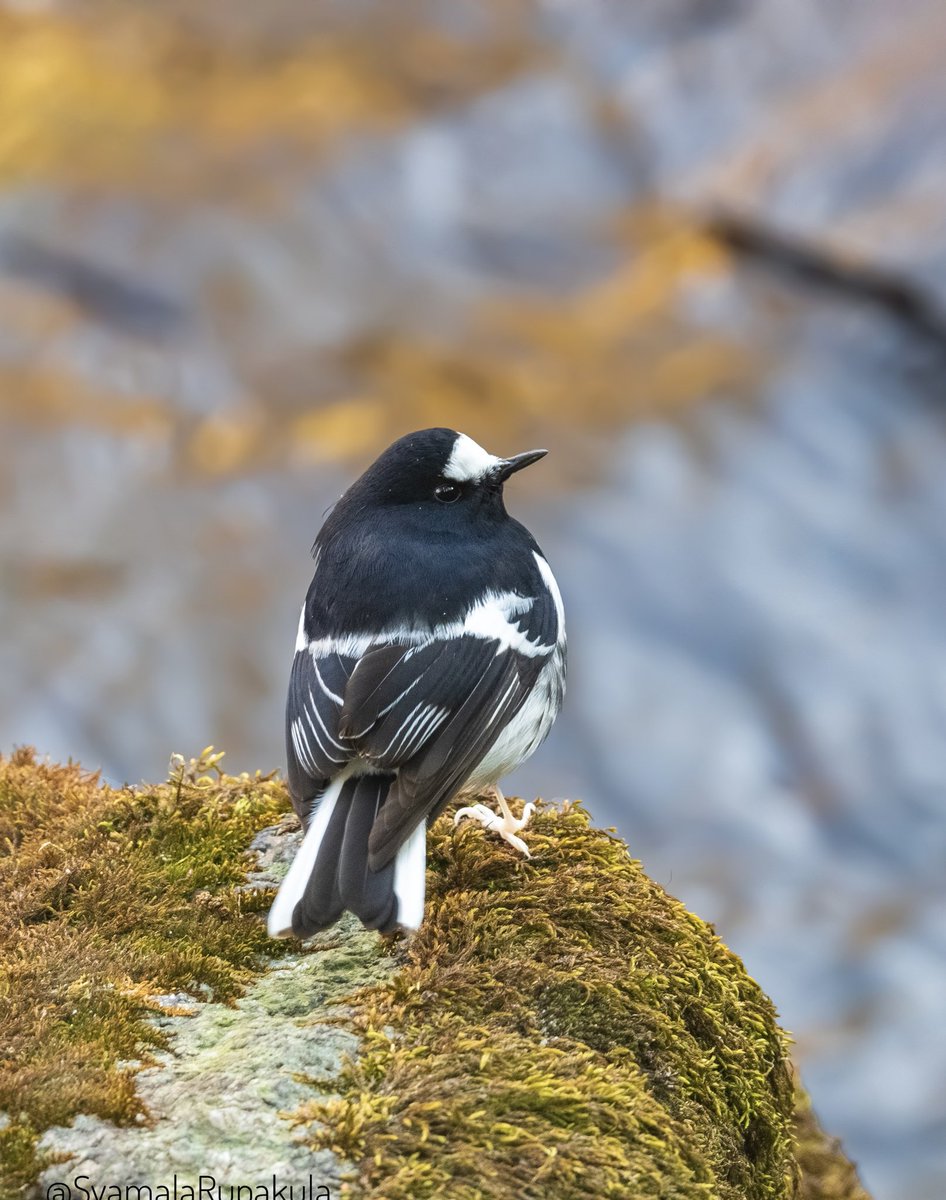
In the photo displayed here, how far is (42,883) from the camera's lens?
10.6 ft

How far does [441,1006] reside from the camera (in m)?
2.82

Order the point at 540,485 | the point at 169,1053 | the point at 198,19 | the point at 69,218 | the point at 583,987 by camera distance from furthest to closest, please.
A: the point at 198,19 < the point at 69,218 < the point at 540,485 < the point at 583,987 < the point at 169,1053

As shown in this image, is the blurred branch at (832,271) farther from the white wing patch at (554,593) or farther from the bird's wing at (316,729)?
the bird's wing at (316,729)

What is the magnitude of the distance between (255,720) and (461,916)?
6.53 meters

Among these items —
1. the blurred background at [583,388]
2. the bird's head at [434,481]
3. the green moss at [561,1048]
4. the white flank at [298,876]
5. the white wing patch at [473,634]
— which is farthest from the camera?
the blurred background at [583,388]

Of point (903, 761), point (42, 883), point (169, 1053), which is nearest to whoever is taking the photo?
point (169, 1053)

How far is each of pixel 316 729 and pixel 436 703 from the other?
0.29 meters

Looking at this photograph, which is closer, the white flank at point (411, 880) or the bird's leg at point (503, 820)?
the white flank at point (411, 880)

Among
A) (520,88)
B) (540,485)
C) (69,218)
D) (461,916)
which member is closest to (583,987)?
(461,916)

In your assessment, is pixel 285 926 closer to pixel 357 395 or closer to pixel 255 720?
pixel 255 720

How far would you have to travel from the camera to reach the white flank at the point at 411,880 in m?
2.77

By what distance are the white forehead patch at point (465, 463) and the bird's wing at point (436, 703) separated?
1.28ft

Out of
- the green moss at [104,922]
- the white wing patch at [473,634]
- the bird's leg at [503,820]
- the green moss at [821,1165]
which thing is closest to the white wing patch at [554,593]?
the white wing patch at [473,634]

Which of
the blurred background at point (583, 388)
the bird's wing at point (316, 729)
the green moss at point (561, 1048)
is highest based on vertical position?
the blurred background at point (583, 388)
